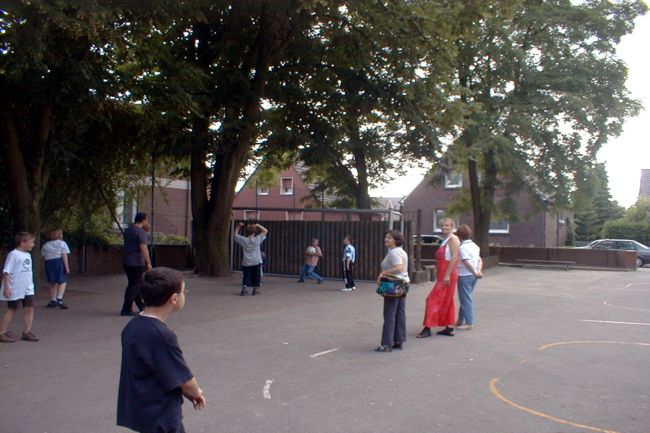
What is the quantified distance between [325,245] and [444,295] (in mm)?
9938

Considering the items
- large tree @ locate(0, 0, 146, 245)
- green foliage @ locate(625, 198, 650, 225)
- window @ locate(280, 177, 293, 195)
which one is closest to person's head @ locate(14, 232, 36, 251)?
large tree @ locate(0, 0, 146, 245)

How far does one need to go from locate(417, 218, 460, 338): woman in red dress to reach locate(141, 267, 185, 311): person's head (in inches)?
269

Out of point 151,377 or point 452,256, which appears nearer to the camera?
point 151,377

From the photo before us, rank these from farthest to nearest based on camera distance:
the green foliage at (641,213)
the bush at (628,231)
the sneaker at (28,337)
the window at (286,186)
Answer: the window at (286,186)
the green foliage at (641,213)
the bush at (628,231)
the sneaker at (28,337)

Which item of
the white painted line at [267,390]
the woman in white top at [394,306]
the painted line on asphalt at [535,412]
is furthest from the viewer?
the woman in white top at [394,306]

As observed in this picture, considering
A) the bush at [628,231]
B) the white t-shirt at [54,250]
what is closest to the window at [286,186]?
the bush at [628,231]

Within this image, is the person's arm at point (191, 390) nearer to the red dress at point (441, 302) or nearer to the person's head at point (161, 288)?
the person's head at point (161, 288)

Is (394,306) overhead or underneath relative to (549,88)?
underneath

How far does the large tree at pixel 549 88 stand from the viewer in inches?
1072

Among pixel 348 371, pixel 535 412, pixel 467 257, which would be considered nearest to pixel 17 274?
A: pixel 348 371

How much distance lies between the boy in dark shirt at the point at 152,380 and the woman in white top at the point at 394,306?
5.47m

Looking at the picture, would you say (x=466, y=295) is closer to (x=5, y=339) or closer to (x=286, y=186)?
(x=5, y=339)

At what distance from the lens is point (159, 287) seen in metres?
3.67

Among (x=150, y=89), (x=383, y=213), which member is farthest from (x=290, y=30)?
(x=383, y=213)
